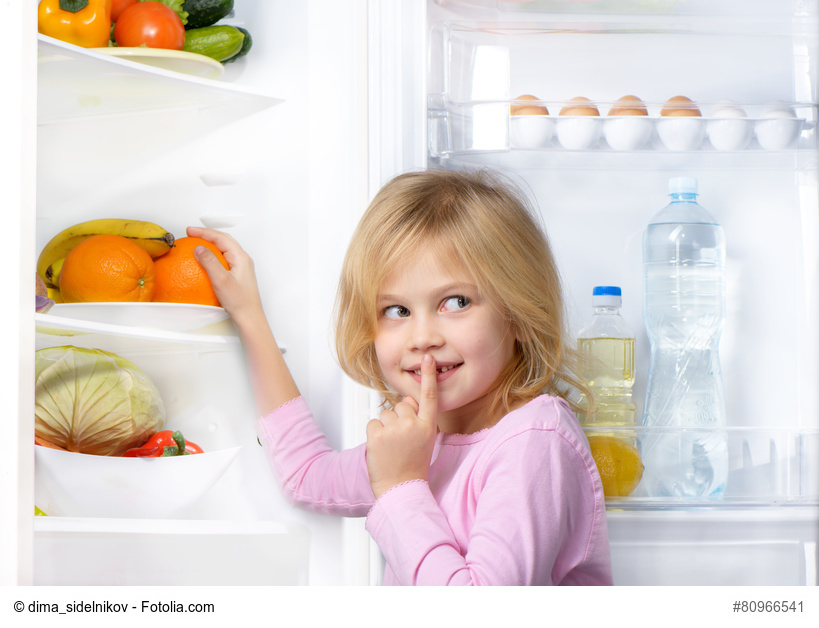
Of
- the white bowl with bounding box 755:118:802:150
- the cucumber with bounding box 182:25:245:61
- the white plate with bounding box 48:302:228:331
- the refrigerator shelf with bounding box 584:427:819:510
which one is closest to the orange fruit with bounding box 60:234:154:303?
the white plate with bounding box 48:302:228:331

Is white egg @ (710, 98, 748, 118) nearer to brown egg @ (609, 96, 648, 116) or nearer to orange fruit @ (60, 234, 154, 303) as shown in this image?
brown egg @ (609, 96, 648, 116)

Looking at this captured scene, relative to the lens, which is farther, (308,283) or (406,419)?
(308,283)

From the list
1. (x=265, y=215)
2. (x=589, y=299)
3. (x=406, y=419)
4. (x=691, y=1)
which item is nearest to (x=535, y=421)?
(x=406, y=419)

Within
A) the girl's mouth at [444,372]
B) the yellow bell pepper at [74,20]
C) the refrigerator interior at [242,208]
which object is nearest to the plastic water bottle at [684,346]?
the girl's mouth at [444,372]

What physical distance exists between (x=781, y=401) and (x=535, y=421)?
502 millimetres

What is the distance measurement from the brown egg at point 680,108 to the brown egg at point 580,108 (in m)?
0.10

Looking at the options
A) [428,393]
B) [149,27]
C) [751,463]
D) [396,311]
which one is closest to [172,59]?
[149,27]

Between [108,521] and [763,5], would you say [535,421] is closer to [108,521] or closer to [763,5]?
[108,521]

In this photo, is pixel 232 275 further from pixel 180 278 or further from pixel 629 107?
pixel 629 107

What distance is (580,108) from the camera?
966 millimetres

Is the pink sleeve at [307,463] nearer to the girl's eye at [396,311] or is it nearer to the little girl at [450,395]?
the little girl at [450,395]

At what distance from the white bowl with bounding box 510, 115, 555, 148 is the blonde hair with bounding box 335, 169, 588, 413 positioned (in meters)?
0.07

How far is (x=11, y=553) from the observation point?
708 mm
